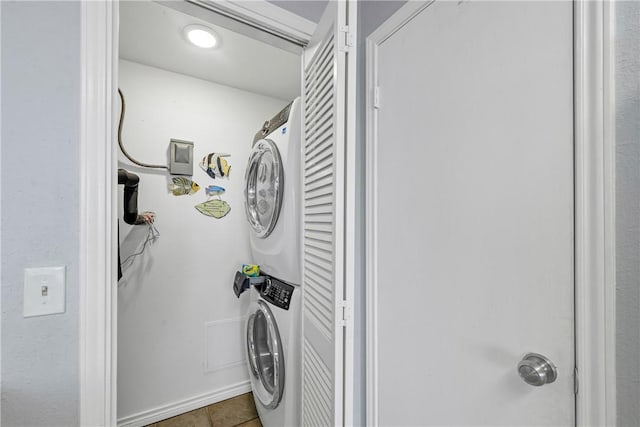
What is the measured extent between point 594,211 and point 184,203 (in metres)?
2.02

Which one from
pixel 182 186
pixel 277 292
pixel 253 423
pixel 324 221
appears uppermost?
pixel 182 186

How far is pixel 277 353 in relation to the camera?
4.51 ft

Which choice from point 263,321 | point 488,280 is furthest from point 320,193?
point 263,321

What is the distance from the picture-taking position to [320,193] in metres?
1.02

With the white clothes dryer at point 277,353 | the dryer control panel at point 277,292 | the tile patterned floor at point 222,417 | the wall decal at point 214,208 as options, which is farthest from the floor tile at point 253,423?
the wall decal at point 214,208

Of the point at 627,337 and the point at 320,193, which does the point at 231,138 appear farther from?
the point at 627,337

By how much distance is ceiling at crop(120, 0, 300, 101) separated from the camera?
138cm

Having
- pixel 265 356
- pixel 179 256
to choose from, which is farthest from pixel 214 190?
pixel 265 356

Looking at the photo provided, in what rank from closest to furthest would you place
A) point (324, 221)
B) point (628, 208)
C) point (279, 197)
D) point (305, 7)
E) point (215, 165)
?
point (628, 208)
point (324, 221)
point (305, 7)
point (279, 197)
point (215, 165)

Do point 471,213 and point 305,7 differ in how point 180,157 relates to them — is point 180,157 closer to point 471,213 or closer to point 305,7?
point 305,7

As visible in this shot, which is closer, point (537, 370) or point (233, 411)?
point (537, 370)

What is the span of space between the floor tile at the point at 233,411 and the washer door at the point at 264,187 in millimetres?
1282

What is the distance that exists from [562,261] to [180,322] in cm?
208

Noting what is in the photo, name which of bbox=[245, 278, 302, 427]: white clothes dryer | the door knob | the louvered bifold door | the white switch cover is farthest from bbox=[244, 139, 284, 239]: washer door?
the door knob
